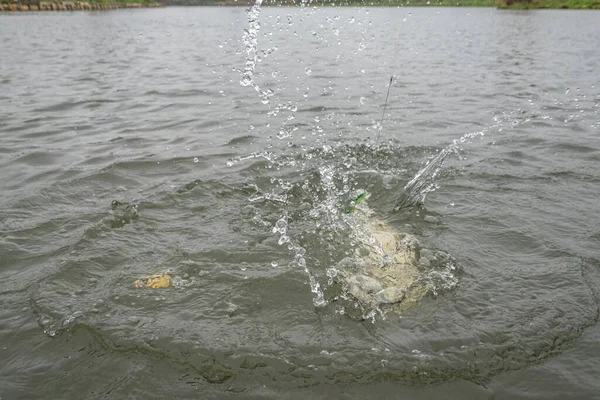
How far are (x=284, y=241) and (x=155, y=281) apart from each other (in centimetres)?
133

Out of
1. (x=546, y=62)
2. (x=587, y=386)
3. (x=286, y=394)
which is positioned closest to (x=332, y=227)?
(x=286, y=394)

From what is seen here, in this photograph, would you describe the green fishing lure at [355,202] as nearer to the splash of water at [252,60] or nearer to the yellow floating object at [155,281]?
the yellow floating object at [155,281]

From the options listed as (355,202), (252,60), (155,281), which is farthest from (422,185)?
(252,60)

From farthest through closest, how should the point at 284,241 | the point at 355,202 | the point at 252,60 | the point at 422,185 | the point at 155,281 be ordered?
the point at 252,60, the point at 422,185, the point at 355,202, the point at 284,241, the point at 155,281

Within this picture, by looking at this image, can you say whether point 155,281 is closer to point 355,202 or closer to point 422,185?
point 355,202

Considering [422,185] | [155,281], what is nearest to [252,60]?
[422,185]

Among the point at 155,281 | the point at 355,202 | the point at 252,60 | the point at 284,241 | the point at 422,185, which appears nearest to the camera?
the point at 155,281

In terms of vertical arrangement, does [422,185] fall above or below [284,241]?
above

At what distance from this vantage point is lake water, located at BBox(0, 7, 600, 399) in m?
2.88

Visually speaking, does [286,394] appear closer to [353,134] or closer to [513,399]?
[513,399]

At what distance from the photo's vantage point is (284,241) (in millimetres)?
4469

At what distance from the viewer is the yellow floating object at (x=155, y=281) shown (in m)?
3.73

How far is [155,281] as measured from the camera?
12.4 ft

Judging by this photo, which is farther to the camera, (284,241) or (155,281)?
(284,241)
